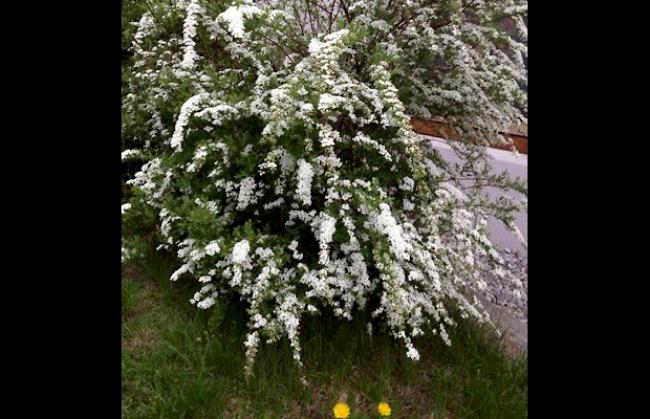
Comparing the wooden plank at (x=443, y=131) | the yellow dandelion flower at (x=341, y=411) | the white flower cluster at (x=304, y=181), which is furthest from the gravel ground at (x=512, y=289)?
the white flower cluster at (x=304, y=181)

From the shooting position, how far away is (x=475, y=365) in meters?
2.44

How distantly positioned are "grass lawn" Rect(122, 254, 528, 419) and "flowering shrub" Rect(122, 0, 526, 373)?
114 millimetres

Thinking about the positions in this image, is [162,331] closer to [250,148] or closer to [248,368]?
[248,368]

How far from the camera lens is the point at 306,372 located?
2.25 metres

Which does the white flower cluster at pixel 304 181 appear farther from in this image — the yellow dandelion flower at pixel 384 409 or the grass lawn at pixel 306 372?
the yellow dandelion flower at pixel 384 409

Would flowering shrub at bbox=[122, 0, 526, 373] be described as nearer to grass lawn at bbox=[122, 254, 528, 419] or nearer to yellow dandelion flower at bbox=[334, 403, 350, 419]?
grass lawn at bbox=[122, 254, 528, 419]

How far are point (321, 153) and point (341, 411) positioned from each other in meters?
1.04

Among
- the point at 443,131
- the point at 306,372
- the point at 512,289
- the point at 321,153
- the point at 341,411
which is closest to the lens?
the point at 341,411

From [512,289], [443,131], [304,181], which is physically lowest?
[512,289]

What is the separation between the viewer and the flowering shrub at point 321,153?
82.7 inches

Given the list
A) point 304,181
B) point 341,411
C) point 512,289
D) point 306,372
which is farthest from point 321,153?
point 512,289

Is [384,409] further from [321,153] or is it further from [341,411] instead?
[321,153]

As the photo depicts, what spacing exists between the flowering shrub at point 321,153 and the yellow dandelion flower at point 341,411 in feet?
0.79

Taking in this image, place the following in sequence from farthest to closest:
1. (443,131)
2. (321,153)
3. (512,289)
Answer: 1. (512,289)
2. (443,131)
3. (321,153)
